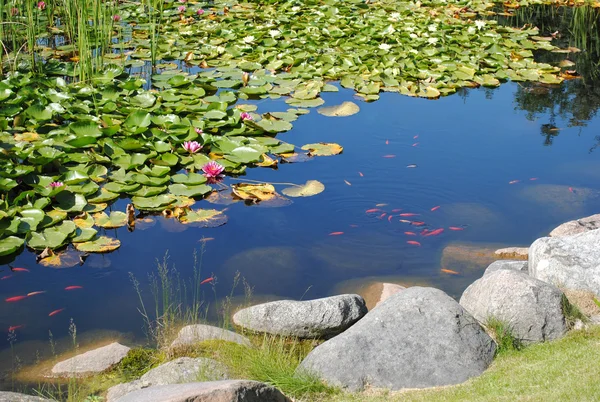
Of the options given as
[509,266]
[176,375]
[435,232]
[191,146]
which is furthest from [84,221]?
[509,266]

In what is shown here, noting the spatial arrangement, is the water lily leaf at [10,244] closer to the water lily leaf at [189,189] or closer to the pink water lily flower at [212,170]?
the water lily leaf at [189,189]

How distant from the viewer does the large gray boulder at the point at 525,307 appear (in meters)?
3.82

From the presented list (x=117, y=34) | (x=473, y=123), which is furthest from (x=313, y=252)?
(x=117, y=34)

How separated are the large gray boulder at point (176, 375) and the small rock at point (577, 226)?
2868 mm

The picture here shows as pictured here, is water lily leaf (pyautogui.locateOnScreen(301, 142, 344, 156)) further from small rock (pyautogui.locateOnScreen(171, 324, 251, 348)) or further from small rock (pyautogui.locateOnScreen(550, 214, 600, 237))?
small rock (pyautogui.locateOnScreen(171, 324, 251, 348))

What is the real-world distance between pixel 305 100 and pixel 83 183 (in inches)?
112

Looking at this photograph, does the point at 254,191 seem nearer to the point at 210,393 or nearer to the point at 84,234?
the point at 84,234

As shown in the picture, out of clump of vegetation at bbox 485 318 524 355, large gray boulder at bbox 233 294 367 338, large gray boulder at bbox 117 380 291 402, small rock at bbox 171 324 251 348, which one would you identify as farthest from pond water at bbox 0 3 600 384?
large gray boulder at bbox 117 380 291 402

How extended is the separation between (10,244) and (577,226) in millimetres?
4062

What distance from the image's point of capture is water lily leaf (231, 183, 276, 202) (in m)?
5.67

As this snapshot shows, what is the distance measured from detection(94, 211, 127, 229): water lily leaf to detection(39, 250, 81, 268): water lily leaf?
383mm

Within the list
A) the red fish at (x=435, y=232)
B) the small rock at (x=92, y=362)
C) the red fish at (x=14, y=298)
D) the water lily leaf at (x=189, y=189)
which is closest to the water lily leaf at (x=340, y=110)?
the water lily leaf at (x=189, y=189)

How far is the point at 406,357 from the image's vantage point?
11.9 feet

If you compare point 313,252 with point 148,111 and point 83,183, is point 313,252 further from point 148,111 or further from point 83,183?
point 148,111
